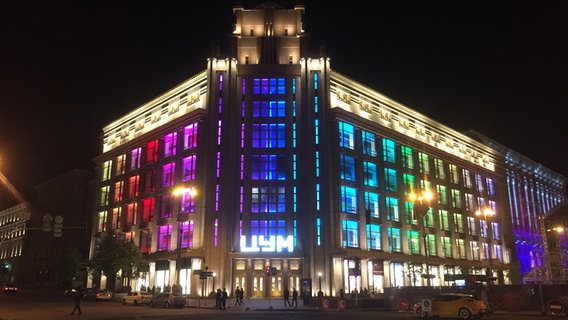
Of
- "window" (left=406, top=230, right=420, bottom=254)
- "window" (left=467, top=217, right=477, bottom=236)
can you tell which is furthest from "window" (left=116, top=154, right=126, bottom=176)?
"window" (left=467, top=217, right=477, bottom=236)

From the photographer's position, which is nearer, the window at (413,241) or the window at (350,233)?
the window at (350,233)

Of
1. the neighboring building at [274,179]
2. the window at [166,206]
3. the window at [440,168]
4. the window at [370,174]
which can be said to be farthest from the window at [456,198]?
the window at [166,206]

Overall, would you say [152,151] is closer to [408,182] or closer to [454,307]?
[408,182]

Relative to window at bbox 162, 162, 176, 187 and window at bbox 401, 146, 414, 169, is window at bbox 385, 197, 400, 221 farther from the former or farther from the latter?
window at bbox 162, 162, 176, 187

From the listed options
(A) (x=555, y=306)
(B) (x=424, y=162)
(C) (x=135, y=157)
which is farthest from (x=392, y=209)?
(C) (x=135, y=157)

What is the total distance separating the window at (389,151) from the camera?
231ft

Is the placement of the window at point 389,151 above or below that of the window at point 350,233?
above

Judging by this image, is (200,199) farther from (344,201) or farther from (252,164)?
(344,201)

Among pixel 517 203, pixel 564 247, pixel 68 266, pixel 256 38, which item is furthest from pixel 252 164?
pixel 517 203

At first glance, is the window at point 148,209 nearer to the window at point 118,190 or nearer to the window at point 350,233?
the window at point 118,190

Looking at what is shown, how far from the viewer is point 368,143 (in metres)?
67.9

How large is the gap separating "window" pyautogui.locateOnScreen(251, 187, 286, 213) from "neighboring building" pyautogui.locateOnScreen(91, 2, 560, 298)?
132mm

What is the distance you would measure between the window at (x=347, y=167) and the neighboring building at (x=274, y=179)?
0.47ft

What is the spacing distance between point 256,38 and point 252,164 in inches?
708
